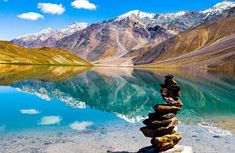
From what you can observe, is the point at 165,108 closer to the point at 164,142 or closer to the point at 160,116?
the point at 160,116

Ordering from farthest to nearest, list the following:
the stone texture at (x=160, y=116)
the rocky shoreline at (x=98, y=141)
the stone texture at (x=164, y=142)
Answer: the rocky shoreline at (x=98, y=141) → the stone texture at (x=160, y=116) → the stone texture at (x=164, y=142)

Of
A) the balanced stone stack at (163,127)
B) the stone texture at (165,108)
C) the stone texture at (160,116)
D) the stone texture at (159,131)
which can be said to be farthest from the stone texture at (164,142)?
the stone texture at (165,108)

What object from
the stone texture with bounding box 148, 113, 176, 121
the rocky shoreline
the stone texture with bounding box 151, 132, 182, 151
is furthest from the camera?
the rocky shoreline

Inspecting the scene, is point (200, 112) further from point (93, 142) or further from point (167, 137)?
point (167, 137)

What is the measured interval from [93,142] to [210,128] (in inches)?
691

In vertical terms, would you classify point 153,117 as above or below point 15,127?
above

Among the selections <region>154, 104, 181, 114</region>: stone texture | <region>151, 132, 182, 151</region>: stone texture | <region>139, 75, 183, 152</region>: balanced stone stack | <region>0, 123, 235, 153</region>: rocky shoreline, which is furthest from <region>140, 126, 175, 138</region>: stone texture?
<region>0, 123, 235, 153</region>: rocky shoreline

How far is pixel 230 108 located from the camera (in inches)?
2908

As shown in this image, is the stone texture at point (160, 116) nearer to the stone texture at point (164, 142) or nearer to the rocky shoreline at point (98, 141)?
the stone texture at point (164, 142)

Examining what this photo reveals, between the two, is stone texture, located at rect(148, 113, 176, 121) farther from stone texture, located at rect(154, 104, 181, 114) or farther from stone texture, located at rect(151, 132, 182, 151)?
stone texture, located at rect(151, 132, 182, 151)

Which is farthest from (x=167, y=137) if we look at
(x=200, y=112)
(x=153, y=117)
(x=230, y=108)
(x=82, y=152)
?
(x=230, y=108)

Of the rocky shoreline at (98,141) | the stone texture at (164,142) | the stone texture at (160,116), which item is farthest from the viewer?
the rocky shoreline at (98,141)

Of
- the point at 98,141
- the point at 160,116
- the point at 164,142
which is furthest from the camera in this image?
the point at 98,141

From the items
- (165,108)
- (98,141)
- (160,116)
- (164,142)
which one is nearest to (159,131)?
(164,142)
